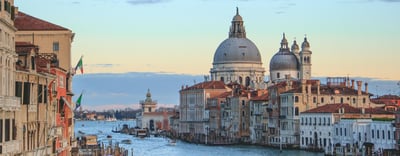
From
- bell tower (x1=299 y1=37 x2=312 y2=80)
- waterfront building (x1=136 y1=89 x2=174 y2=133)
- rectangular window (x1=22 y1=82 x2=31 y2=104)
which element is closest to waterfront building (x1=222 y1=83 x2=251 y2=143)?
bell tower (x1=299 y1=37 x2=312 y2=80)

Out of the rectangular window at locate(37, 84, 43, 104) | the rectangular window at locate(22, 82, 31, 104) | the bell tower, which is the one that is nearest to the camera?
the rectangular window at locate(22, 82, 31, 104)

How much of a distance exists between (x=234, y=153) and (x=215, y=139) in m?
16.0

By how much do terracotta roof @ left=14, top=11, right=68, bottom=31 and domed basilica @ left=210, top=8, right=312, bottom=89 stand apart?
5835 cm

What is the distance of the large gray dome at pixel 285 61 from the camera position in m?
81.2

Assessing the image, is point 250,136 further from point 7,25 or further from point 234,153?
point 7,25

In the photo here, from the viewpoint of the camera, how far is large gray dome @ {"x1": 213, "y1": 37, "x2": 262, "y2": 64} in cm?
8750

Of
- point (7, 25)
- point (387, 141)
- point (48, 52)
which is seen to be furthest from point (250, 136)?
point (7, 25)

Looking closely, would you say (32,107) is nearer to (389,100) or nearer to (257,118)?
(389,100)

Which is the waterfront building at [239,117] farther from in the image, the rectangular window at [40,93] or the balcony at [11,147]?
the balcony at [11,147]

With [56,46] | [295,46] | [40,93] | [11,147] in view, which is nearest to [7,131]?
[11,147]

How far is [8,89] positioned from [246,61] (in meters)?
74.0

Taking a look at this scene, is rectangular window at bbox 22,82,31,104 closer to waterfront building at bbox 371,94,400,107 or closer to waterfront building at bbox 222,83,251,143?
waterfront building at bbox 371,94,400,107

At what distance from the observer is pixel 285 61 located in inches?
3201

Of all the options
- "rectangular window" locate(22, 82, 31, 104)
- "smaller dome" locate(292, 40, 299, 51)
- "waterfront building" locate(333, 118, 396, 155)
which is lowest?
"waterfront building" locate(333, 118, 396, 155)
